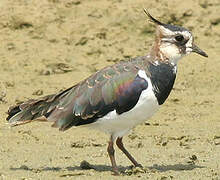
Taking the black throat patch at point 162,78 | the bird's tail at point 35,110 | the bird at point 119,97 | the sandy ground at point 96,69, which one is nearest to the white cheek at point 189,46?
the bird at point 119,97

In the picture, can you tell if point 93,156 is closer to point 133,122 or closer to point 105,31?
point 133,122

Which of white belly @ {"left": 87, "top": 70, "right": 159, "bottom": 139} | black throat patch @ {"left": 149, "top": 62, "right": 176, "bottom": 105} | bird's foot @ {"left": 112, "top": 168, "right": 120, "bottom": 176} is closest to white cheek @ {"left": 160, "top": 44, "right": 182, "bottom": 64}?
black throat patch @ {"left": 149, "top": 62, "right": 176, "bottom": 105}

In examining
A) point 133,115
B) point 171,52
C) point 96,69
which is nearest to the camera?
point 133,115

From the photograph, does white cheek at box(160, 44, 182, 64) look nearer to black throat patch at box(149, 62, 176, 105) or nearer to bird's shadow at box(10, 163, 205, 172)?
black throat patch at box(149, 62, 176, 105)

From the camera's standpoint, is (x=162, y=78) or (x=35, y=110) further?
(x=35, y=110)

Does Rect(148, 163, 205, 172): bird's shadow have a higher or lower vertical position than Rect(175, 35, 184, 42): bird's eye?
lower

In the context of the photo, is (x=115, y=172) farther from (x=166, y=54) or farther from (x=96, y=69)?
(x=96, y=69)

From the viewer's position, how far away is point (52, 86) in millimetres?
14781

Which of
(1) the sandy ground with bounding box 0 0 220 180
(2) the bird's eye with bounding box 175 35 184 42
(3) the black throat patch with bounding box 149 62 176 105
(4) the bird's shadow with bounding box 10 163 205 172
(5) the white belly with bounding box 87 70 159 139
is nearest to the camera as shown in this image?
(5) the white belly with bounding box 87 70 159 139

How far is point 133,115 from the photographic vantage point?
1016cm

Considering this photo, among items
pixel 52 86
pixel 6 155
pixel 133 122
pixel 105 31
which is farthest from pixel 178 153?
pixel 105 31

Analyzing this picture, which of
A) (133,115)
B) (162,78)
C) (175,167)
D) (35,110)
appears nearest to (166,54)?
(162,78)

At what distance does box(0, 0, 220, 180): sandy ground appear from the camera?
11719mm

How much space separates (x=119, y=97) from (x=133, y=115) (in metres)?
0.31
